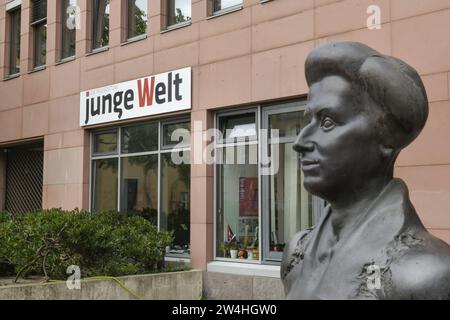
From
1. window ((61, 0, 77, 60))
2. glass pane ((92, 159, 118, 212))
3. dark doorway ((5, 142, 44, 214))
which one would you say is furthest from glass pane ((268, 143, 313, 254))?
dark doorway ((5, 142, 44, 214))

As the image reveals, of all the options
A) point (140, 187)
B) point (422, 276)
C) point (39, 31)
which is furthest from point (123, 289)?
point (39, 31)

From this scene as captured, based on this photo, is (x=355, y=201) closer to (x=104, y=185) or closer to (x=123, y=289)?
(x=123, y=289)

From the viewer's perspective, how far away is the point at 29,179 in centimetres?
1653

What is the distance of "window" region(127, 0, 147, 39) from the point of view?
12.6m

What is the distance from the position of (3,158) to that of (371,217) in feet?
54.4

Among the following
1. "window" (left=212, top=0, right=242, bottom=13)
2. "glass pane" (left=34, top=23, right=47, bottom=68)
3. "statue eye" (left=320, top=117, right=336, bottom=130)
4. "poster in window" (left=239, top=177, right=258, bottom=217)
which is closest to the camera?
"statue eye" (left=320, top=117, right=336, bottom=130)

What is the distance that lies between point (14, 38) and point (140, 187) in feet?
23.6

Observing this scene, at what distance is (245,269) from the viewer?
32.3 ft

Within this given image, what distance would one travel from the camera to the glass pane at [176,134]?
11.1 meters

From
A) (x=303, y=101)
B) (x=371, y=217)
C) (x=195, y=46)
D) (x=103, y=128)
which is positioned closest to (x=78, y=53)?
(x=103, y=128)

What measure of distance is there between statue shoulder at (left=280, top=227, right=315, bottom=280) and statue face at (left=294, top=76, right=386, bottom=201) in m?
0.37

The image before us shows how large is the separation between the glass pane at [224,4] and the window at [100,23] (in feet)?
11.7

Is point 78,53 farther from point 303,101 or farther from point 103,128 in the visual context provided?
point 303,101

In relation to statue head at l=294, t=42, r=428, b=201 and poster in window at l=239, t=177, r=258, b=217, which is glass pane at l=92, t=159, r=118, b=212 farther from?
statue head at l=294, t=42, r=428, b=201
